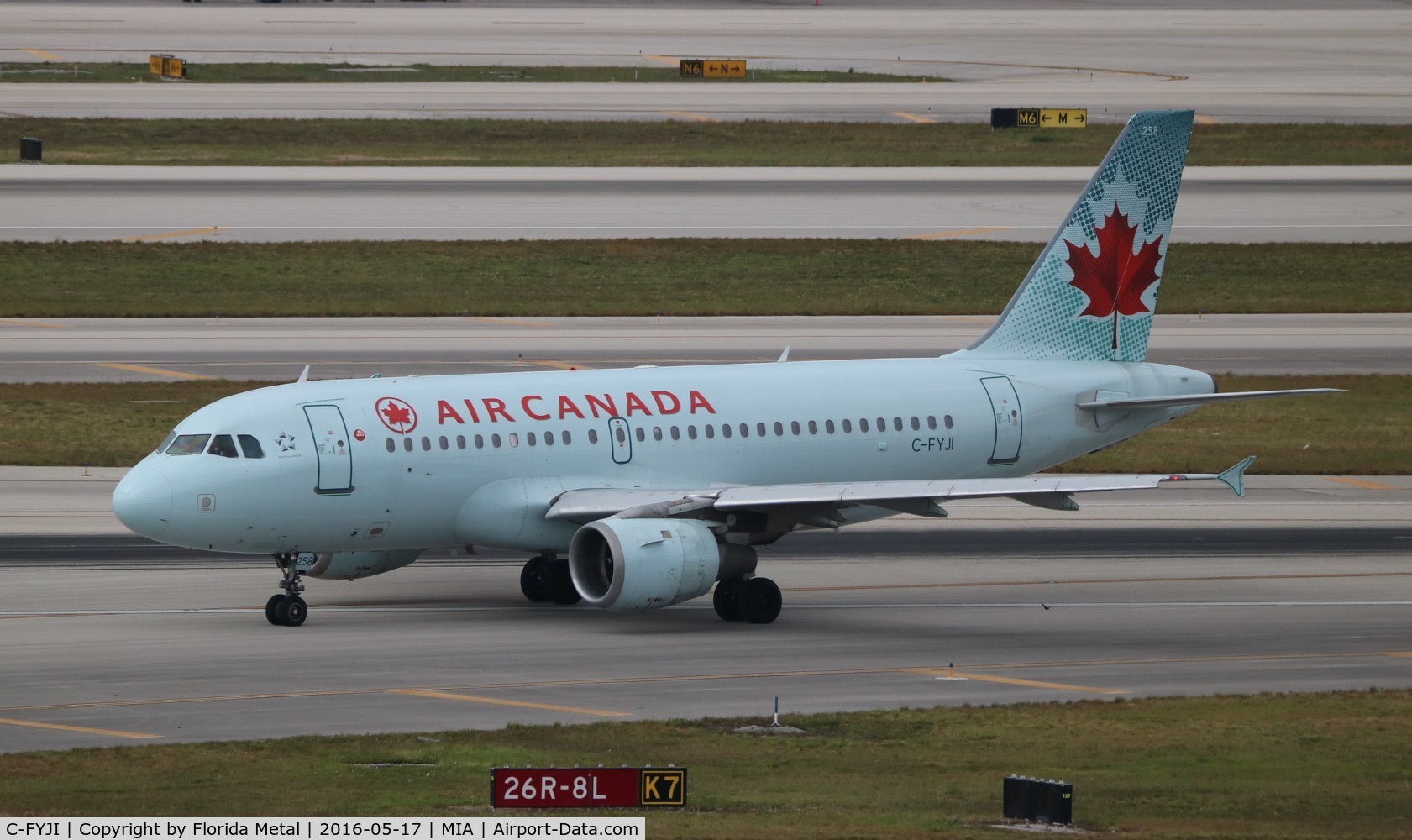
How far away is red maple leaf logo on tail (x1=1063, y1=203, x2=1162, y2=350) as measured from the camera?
160ft

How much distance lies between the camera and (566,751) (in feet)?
100

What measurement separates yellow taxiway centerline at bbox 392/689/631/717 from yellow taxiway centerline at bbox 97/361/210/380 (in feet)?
114

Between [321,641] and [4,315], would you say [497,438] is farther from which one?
[4,315]

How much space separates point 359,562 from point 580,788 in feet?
58.9

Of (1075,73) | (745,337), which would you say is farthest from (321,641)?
(1075,73)

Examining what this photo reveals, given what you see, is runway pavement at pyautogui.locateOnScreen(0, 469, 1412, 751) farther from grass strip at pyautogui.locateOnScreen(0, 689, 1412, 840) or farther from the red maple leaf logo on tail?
the red maple leaf logo on tail

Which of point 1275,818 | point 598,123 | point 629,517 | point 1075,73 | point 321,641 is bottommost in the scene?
point 1275,818

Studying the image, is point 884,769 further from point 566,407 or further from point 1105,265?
point 1105,265

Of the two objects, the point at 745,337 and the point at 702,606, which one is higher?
the point at 745,337

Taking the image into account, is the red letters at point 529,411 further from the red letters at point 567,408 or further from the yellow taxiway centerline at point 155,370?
the yellow taxiway centerline at point 155,370

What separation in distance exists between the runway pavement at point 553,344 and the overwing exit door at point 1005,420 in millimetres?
23996

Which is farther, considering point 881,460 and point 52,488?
point 52,488

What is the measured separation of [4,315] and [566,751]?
178 ft

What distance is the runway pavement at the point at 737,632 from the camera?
34.3 meters
